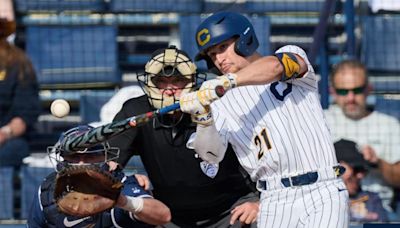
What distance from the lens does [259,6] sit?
7.38 m

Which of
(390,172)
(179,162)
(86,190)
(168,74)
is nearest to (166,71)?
(168,74)

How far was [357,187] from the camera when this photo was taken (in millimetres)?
6141

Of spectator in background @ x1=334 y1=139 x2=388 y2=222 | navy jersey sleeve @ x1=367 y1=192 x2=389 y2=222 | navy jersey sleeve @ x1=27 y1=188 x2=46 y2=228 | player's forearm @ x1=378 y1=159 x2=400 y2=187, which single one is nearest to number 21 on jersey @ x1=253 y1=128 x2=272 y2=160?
navy jersey sleeve @ x1=27 y1=188 x2=46 y2=228

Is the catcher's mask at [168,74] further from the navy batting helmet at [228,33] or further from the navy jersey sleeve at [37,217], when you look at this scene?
the navy jersey sleeve at [37,217]

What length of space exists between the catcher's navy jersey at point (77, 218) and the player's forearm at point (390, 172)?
265 cm

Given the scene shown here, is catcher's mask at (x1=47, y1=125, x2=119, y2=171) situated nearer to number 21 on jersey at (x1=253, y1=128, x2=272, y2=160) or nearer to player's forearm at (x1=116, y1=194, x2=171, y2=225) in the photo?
player's forearm at (x1=116, y1=194, x2=171, y2=225)

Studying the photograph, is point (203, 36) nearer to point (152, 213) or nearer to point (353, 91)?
point (152, 213)

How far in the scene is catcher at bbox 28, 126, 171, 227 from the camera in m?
3.44

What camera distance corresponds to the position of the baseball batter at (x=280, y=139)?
151 inches

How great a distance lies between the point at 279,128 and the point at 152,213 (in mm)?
573

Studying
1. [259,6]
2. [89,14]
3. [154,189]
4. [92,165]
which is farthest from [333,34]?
[92,165]

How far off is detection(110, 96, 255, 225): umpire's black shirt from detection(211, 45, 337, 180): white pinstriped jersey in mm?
375

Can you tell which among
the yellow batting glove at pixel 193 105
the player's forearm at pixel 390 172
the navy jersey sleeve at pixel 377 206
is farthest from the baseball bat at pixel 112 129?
the player's forearm at pixel 390 172

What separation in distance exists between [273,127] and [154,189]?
0.79 m
